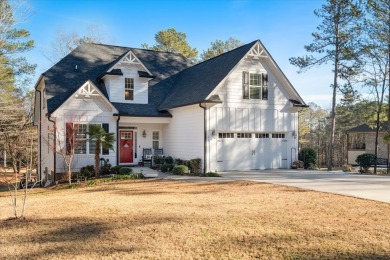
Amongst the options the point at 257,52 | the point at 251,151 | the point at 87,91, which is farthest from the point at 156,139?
the point at 257,52

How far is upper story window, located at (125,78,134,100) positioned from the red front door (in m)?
2.29

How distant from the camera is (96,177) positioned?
1781 centimetres

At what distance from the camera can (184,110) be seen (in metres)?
21.3

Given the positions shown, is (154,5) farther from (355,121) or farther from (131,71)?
(355,121)

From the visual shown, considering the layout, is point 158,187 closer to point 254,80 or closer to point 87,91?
point 87,91

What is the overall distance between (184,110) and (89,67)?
736 centimetres

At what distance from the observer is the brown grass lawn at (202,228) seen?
6.17 metres

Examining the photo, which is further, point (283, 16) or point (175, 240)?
point (283, 16)

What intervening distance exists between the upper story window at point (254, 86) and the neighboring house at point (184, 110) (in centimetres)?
6

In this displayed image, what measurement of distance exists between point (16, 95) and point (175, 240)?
106 feet

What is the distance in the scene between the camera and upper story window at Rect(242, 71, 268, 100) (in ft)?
68.4

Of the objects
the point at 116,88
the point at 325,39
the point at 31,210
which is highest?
the point at 325,39

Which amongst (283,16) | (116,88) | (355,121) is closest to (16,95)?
(116,88)

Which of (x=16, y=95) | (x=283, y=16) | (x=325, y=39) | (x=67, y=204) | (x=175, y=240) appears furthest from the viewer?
(x=16, y=95)
